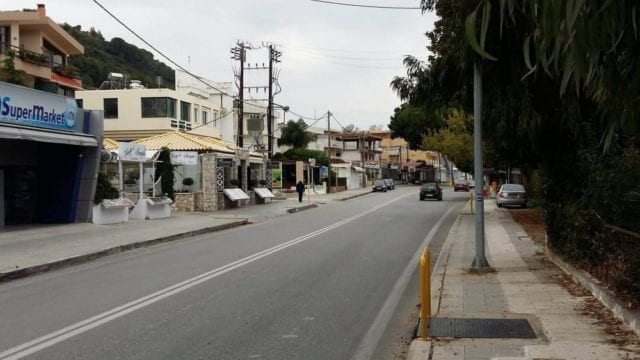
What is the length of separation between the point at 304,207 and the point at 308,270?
2585 cm

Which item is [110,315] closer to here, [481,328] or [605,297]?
[481,328]

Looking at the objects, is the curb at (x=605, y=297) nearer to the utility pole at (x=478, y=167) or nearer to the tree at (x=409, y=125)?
the utility pole at (x=478, y=167)

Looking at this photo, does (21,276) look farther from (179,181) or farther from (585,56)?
(179,181)

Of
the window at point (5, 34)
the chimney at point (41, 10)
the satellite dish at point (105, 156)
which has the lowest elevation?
the satellite dish at point (105, 156)

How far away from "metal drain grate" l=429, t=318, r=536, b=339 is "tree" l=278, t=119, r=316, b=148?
80.4 m

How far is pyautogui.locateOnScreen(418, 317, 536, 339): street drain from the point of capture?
7.31 meters

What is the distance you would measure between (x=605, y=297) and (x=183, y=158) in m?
24.9

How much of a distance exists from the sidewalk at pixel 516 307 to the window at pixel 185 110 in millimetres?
43153

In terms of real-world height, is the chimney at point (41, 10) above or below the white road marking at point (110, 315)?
above

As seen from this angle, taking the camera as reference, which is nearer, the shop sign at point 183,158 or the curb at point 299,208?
the shop sign at point 183,158

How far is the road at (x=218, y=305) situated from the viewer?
23.2ft

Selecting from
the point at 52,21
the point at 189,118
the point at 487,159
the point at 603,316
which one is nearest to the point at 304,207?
the point at 487,159

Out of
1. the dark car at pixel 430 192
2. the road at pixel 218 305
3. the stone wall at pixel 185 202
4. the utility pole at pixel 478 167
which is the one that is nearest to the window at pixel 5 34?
the stone wall at pixel 185 202

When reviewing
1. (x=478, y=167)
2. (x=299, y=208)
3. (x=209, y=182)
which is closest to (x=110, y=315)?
(x=478, y=167)
